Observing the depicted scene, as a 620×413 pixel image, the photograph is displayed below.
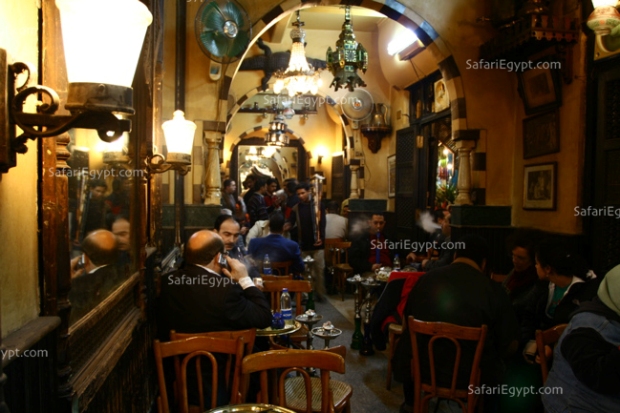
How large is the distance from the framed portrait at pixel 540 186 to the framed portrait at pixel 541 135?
0.15 m

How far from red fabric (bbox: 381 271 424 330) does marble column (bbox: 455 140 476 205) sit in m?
2.00

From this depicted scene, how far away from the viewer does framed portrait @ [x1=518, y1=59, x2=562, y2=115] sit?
484 cm

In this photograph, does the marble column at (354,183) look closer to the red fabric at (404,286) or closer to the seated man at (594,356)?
the red fabric at (404,286)

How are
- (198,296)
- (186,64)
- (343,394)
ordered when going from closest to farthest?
(198,296) → (343,394) → (186,64)

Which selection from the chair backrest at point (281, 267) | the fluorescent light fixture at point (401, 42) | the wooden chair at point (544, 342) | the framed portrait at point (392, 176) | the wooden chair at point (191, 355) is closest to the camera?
the wooden chair at point (191, 355)

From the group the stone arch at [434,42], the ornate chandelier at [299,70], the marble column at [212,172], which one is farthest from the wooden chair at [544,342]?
the ornate chandelier at [299,70]

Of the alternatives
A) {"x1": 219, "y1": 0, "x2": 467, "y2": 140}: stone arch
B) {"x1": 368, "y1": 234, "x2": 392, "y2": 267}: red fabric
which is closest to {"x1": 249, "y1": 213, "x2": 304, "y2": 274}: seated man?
{"x1": 368, "y1": 234, "x2": 392, "y2": 267}: red fabric

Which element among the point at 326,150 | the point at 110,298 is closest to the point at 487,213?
the point at 110,298

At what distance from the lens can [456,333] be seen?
2.68 metres

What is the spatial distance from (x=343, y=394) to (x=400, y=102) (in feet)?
22.3

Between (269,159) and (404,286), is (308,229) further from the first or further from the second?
(269,159)

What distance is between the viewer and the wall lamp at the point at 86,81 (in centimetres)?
110

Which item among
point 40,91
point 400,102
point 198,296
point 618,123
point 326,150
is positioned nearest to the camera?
point 40,91

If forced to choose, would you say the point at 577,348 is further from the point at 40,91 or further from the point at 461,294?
the point at 40,91
